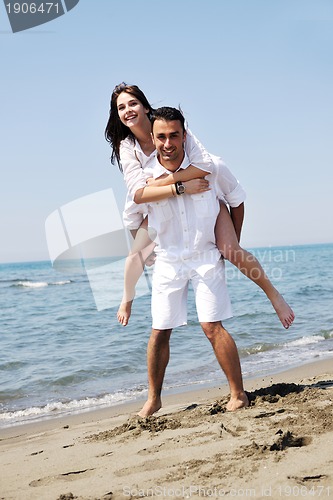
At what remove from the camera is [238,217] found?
414cm

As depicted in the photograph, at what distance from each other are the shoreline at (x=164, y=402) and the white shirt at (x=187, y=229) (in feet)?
4.30

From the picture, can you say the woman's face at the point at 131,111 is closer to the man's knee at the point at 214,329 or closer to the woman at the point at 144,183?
the woman at the point at 144,183

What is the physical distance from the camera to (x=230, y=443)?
10.1ft

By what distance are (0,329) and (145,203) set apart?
28.5 feet

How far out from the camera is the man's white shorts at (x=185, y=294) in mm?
3861

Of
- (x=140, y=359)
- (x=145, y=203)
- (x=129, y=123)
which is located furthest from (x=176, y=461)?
(x=140, y=359)

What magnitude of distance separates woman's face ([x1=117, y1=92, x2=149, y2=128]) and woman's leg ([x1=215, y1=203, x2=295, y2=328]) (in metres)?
0.84

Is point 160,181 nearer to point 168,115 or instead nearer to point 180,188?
point 180,188

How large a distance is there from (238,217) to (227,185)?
279 millimetres

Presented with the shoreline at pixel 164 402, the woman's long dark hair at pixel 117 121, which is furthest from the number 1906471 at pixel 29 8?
the shoreline at pixel 164 402

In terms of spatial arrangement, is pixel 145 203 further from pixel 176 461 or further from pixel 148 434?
pixel 176 461

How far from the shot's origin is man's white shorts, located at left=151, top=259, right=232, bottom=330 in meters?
3.86

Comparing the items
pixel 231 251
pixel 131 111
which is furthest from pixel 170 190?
pixel 131 111

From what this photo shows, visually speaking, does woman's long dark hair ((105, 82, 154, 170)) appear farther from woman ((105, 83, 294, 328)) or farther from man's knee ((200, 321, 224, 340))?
man's knee ((200, 321, 224, 340))
